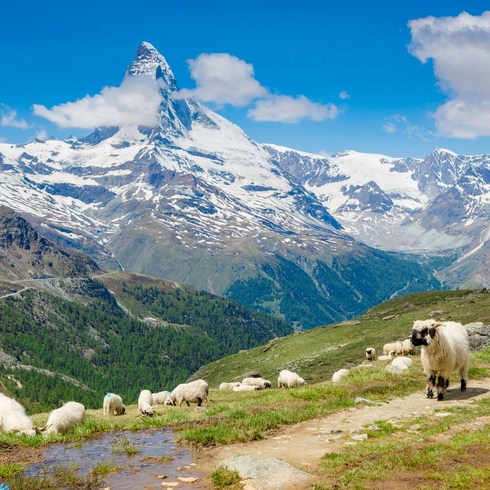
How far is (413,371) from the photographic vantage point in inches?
1373

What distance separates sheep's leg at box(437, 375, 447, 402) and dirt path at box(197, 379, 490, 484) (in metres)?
0.33

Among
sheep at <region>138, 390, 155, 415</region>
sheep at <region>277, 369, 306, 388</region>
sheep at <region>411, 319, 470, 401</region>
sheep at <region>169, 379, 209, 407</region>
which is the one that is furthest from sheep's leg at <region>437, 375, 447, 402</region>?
sheep at <region>277, 369, 306, 388</region>

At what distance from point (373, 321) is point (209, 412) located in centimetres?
9093

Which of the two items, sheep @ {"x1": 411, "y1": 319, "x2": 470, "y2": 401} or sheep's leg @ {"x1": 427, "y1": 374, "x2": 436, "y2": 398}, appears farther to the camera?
sheep's leg @ {"x1": 427, "y1": 374, "x2": 436, "y2": 398}

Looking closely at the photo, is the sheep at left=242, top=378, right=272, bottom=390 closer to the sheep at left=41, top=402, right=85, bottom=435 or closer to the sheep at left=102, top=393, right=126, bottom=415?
the sheep at left=102, top=393, right=126, bottom=415

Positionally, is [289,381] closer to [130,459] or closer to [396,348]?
[396,348]

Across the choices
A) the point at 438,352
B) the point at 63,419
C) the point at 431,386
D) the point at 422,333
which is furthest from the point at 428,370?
the point at 63,419

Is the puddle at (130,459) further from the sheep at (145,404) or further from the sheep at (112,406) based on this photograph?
the sheep at (112,406)

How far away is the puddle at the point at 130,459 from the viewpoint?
51.1 ft

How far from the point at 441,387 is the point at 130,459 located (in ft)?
52.9

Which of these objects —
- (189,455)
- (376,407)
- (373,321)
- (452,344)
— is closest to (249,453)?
(189,455)

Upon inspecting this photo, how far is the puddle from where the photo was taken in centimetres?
1557

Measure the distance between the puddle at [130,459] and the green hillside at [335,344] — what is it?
51.2 m

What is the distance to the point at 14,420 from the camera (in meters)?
24.2
